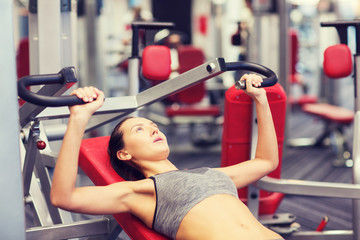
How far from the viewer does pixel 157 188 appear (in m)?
1.62

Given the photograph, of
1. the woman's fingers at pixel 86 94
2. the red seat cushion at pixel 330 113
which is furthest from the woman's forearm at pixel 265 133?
the red seat cushion at pixel 330 113

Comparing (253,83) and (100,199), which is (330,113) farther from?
(100,199)

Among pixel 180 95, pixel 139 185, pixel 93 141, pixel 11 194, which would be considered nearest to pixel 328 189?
pixel 139 185

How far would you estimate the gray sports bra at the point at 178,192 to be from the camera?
1567mm

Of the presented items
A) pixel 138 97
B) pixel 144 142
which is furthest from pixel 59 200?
pixel 138 97

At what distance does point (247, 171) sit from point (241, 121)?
0.33 meters

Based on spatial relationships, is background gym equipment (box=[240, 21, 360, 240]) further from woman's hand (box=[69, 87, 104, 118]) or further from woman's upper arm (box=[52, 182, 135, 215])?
woman's hand (box=[69, 87, 104, 118])

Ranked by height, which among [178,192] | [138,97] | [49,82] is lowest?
[178,192]

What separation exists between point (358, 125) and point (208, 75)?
2.47 ft

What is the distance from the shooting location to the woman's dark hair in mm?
1757

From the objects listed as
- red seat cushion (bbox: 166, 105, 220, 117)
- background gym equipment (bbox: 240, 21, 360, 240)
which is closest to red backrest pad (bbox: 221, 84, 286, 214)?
background gym equipment (bbox: 240, 21, 360, 240)

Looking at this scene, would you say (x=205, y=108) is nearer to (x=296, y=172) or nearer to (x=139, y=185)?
(x=296, y=172)

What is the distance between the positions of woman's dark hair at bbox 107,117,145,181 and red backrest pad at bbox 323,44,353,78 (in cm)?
92

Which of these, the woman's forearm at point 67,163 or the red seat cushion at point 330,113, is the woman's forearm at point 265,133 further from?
the red seat cushion at point 330,113
